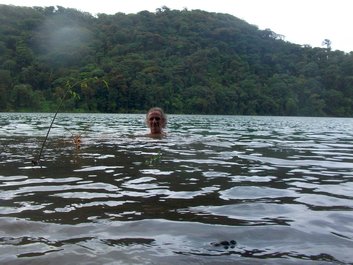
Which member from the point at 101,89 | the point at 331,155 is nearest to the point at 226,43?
the point at 101,89

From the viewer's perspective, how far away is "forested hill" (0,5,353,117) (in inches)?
3059

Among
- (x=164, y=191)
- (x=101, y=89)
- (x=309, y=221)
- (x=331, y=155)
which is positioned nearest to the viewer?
(x=309, y=221)

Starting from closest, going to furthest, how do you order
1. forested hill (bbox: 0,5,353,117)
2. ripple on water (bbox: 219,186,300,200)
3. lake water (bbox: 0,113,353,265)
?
lake water (bbox: 0,113,353,265), ripple on water (bbox: 219,186,300,200), forested hill (bbox: 0,5,353,117)

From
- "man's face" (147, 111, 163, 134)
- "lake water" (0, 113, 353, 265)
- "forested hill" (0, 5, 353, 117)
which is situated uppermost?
"forested hill" (0, 5, 353, 117)

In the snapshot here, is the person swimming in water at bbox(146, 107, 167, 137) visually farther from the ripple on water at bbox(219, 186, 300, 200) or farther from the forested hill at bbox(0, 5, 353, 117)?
the forested hill at bbox(0, 5, 353, 117)

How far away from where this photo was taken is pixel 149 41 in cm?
10931

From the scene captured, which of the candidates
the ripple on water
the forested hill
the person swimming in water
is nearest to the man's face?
the person swimming in water

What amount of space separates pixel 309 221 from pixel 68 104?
70.0 meters

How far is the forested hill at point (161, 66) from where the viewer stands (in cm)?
7769

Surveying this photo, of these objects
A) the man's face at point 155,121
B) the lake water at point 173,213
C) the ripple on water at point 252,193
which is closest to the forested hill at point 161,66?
the man's face at point 155,121

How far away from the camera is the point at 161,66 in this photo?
9688cm

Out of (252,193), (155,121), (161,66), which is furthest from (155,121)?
(161,66)

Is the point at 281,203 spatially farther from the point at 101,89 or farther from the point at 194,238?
the point at 101,89

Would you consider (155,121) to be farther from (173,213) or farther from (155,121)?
(173,213)
